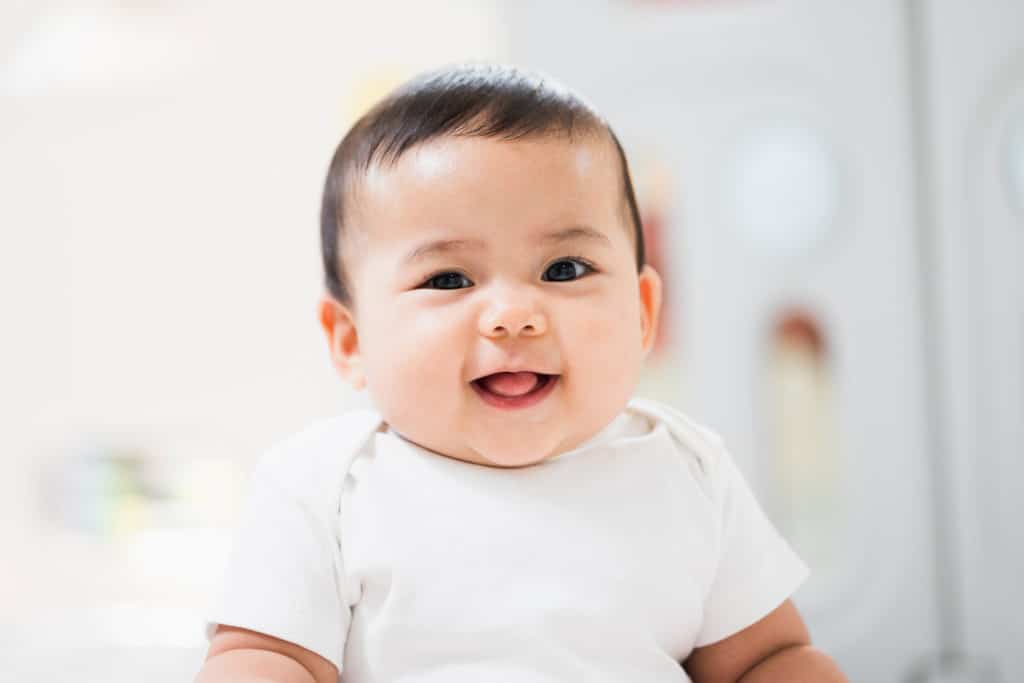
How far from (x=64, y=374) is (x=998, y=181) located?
2.03 meters

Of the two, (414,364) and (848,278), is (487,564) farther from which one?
(848,278)

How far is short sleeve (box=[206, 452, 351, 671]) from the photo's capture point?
1.95 feet

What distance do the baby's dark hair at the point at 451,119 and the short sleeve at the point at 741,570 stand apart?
199mm

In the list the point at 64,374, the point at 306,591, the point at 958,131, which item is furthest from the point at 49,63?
the point at 306,591

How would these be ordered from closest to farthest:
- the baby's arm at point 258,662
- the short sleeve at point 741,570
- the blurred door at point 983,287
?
the baby's arm at point 258,662
the short sleeve at point 741,570
the blurred door at point 983,287

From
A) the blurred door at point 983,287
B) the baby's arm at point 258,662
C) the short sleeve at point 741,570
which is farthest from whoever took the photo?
the blurred door at point 983,287

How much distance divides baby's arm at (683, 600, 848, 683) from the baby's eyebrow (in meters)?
0.27

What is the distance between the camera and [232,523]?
2.43 meters

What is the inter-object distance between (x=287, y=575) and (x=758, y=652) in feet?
1.00

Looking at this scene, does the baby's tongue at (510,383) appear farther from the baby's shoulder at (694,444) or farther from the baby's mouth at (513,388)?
the baby's shoulder at (694,444)

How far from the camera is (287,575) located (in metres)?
0.61

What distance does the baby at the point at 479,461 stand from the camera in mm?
604

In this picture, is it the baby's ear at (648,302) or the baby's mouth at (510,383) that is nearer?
the baby's mouth at (510,383)

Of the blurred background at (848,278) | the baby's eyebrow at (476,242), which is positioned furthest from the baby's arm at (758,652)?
the blurred background at (848,278)
